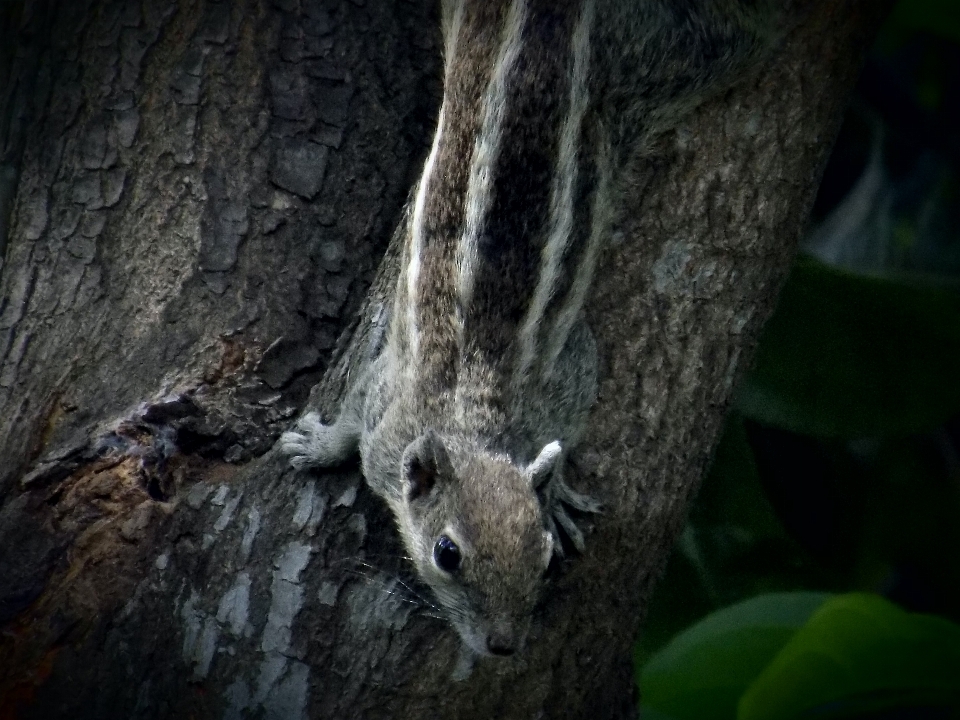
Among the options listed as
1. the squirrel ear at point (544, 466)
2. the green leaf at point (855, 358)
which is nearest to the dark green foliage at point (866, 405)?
the green leaf at point (855, 358)

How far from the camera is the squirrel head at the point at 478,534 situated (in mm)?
1752

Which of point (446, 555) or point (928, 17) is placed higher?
point (928, 17)

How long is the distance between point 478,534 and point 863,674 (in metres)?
0.82

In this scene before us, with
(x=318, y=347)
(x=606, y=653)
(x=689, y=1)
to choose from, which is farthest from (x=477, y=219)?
(x=606, y=653)

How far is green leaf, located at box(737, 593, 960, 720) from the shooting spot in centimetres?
117

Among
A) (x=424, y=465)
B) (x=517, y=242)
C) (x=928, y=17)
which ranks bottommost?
(x=424, y=465)

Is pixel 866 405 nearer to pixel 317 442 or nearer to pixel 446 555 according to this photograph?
pixel 446 555

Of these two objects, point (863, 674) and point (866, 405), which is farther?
point (866, 405)

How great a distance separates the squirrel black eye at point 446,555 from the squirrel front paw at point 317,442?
0.94ft

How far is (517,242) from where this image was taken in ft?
6.04

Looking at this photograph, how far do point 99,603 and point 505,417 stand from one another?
885 millimetres

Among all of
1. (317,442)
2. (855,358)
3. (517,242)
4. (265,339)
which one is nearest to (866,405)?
(855,358)

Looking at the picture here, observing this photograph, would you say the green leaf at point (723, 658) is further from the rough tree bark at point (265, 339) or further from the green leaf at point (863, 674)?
the rough tree bark at point (265, 339)

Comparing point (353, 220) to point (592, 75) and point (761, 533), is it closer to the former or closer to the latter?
point (592, 75)
